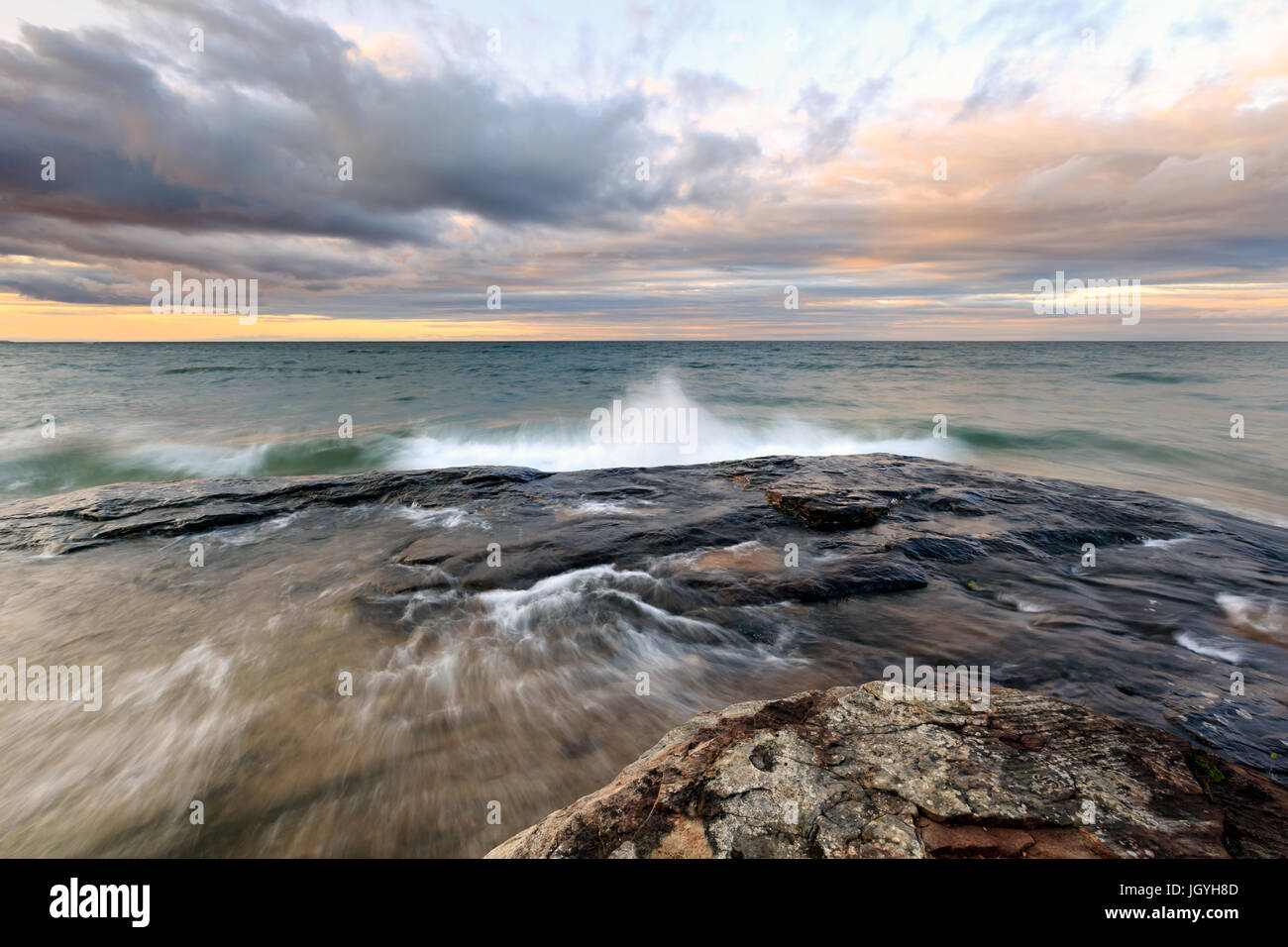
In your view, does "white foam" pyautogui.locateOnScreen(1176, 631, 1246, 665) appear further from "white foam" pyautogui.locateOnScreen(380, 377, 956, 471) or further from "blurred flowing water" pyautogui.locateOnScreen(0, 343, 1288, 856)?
"white foam" pyautogui.locateOnScreen(380, 377, 956, 471)

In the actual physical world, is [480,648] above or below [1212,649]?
below

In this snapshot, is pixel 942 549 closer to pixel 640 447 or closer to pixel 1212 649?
pixel 1212 649

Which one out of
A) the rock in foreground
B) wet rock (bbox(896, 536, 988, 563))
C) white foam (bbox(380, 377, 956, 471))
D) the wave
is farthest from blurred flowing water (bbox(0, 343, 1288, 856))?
the wave

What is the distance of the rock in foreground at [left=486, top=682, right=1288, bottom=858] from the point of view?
6.64ft

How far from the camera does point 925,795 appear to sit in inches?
86.8

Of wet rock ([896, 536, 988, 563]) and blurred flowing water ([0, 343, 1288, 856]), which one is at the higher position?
wet rock ([896, 536, 988, 563])

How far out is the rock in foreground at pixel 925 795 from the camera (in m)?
2.03

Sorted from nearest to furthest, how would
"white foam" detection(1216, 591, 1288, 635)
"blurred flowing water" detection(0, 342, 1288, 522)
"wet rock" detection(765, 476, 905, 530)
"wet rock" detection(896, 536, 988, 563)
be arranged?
"white foam" detection(1216, 591, 1288, 635)
"wet rock" detection(896, 536, 988, 563)
"wet rock" detection(765, 476, 905, 530)
"blurred flowing water" detection(0, 342, 1288, 522)

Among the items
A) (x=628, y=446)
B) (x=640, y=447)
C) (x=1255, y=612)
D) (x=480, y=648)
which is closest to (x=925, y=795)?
(x=480, y=648)

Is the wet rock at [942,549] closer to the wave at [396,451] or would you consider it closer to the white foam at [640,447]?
the white foam at [640,447]

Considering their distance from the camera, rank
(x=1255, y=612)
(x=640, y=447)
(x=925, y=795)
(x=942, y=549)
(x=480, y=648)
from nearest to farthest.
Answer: (x=925, y=795), (x=480, y=648), (x=1255, y=612), (x=942, y=549), (x=640, y=447)
